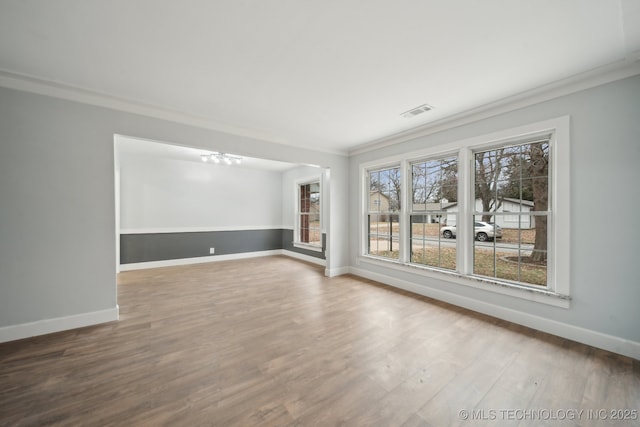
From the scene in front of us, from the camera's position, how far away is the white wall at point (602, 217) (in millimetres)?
2107

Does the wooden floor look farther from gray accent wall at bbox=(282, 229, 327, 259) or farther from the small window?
the small window

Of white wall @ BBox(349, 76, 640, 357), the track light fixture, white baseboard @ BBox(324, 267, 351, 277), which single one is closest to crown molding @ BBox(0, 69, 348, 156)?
the track light fixture

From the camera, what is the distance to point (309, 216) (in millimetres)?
6711

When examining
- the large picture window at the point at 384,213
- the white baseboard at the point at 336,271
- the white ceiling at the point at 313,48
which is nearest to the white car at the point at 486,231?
the large picture window at the point at 384,213

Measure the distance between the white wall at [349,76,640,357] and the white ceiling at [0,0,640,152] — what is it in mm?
363

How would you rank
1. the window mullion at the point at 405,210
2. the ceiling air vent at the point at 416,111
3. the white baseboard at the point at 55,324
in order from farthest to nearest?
the window mullion at the point at 405,210 → the ceiling air vent at the point at 416,111 → the white baseboard at the point at 55,324

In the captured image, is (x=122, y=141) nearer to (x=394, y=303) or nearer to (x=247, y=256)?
(x=247, y=256)

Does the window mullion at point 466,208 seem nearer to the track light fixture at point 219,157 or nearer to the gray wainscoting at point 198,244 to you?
the gray wainscoting at point 198,244

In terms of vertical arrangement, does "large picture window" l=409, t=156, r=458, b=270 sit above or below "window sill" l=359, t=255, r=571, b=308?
above

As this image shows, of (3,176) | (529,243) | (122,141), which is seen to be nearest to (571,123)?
(529,243)

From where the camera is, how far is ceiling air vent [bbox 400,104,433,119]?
2964 mm

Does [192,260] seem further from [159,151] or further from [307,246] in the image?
[307,246]

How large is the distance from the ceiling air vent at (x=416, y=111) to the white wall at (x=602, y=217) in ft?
3.52

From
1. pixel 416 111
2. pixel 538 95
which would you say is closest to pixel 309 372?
pixel 416 111
